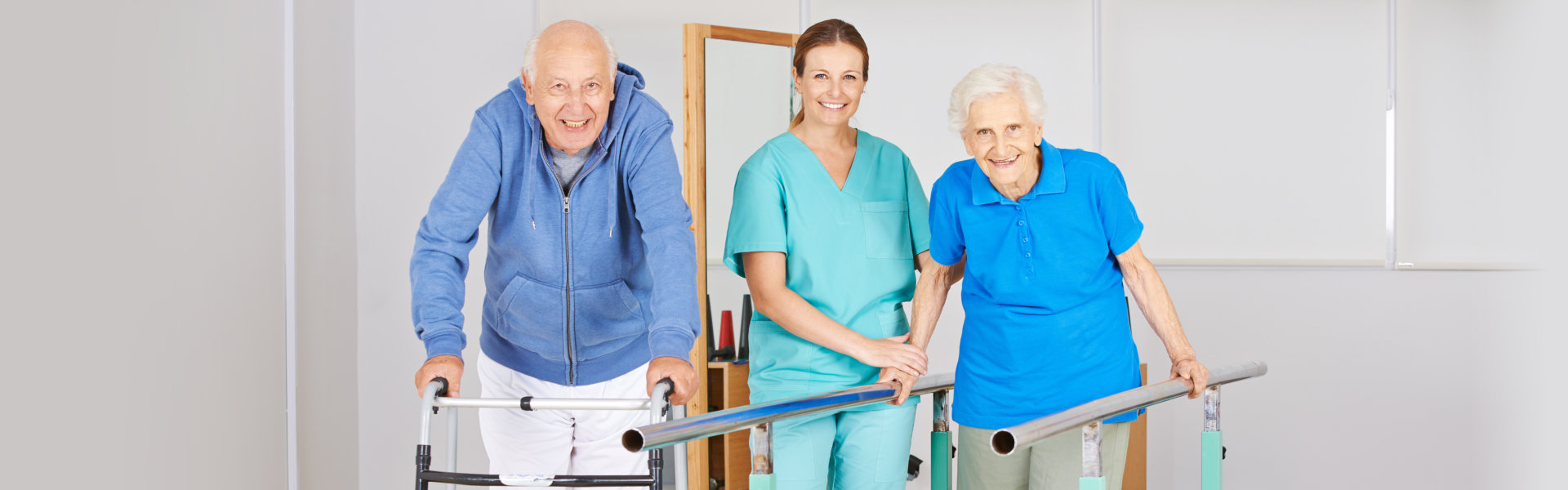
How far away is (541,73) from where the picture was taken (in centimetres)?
195

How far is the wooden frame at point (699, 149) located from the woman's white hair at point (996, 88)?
1.48 metres

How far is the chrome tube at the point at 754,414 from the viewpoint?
4.70 feet

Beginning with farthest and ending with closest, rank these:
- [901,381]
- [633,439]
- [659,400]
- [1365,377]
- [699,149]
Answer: [1365,377]
[699,149]
[901,381]
[659,400]
[633,439]

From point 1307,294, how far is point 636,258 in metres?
3.23

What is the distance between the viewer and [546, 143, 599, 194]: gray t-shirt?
2037 millimetres

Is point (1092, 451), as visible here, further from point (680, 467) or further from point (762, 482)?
point (680, 467)

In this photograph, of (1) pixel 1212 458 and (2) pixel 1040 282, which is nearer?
(2) pixel 1040 282

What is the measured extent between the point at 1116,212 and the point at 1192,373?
13.4 inches

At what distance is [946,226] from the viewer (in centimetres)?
207

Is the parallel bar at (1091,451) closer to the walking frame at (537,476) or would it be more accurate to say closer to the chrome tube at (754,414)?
the chrome tube at (754,414)

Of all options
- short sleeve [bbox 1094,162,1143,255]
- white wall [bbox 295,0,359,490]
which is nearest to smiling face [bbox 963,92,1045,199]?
short sleeve [bbox 1094,162,1143,255]

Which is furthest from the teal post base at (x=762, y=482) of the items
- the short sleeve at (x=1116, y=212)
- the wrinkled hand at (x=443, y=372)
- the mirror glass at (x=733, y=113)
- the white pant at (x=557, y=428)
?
the mirror glass at (x=733, y=113)

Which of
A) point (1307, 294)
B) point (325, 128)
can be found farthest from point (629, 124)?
point (1307, 294)

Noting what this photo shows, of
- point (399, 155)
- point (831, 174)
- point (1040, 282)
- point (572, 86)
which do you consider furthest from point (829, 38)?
point (399, 155)
